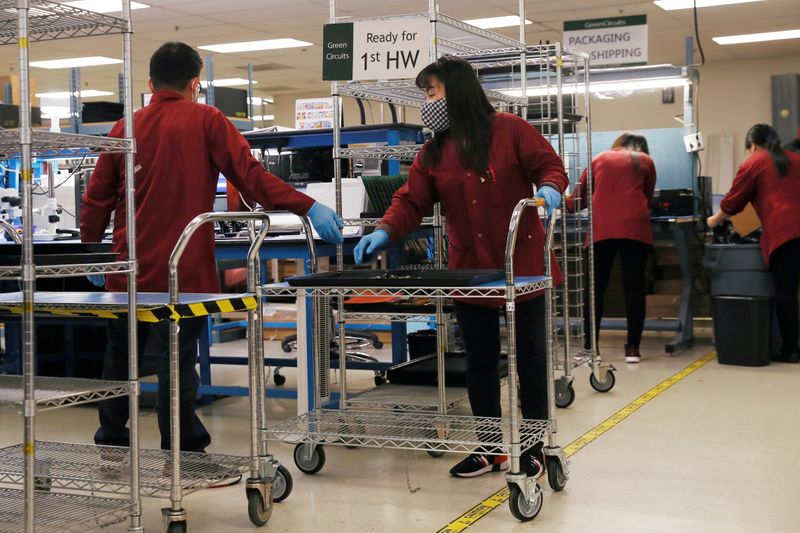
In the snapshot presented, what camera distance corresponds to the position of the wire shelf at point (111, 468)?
2836mm

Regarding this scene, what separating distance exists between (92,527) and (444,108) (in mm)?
1775

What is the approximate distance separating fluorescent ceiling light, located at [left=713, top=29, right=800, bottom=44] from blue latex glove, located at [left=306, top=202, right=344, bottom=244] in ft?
34.5

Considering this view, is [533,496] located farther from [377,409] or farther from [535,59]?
[535,59]

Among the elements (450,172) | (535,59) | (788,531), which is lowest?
(788,531)

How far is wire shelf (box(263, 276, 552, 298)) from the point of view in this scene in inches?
115

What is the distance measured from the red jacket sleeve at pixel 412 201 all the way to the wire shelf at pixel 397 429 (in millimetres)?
669

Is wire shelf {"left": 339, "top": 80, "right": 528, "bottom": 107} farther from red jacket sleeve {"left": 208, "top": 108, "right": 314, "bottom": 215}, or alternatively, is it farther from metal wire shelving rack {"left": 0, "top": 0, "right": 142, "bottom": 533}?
metal wire shelving rack {"left": 0, "top": 0, "right": 142, "bottom": 533}

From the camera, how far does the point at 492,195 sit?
3.33 m

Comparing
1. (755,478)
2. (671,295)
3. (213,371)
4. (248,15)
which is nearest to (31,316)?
(755,478)

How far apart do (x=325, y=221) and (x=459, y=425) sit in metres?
0.85

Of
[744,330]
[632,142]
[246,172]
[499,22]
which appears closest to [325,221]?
[246,172]

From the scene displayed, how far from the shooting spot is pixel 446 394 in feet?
13.3

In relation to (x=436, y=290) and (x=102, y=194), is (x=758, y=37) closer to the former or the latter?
(x=436, y=290)

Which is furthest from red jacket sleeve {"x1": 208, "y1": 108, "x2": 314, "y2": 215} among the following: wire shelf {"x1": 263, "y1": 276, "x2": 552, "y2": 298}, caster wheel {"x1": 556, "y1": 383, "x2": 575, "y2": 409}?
caster wheel {"x1": 556, "y1": 383, "x2": 575, "y2": 409}
